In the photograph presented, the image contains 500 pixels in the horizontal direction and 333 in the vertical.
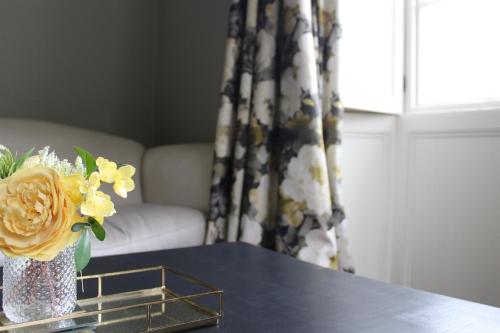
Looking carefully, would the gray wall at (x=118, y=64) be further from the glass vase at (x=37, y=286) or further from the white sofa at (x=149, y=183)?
the glass vase at (x=37, y=286)

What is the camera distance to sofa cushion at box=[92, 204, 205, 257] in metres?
1.48

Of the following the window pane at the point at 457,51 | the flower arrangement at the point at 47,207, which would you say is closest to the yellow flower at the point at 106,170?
the flower arrangement at the point at 47,207

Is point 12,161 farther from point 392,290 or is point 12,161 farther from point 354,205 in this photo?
point 354,205

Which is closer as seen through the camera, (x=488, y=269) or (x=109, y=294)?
(x=109, y=294)

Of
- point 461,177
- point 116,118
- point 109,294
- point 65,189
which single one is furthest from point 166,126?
point 65,189

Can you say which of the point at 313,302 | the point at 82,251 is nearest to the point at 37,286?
the point at 82,251

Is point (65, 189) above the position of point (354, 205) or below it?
above

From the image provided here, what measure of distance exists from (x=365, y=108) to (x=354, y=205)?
386mm

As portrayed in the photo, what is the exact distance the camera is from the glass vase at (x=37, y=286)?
62cm

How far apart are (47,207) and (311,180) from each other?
1.21m

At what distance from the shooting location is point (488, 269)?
5.90 ft

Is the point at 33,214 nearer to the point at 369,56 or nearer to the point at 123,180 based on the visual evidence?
the point at 123,180

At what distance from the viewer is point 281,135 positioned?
1790 mm

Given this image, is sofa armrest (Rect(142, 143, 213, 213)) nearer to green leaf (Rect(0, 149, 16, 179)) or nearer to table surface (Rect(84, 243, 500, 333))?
table surface (Rect(84, 243, 500, 333))
